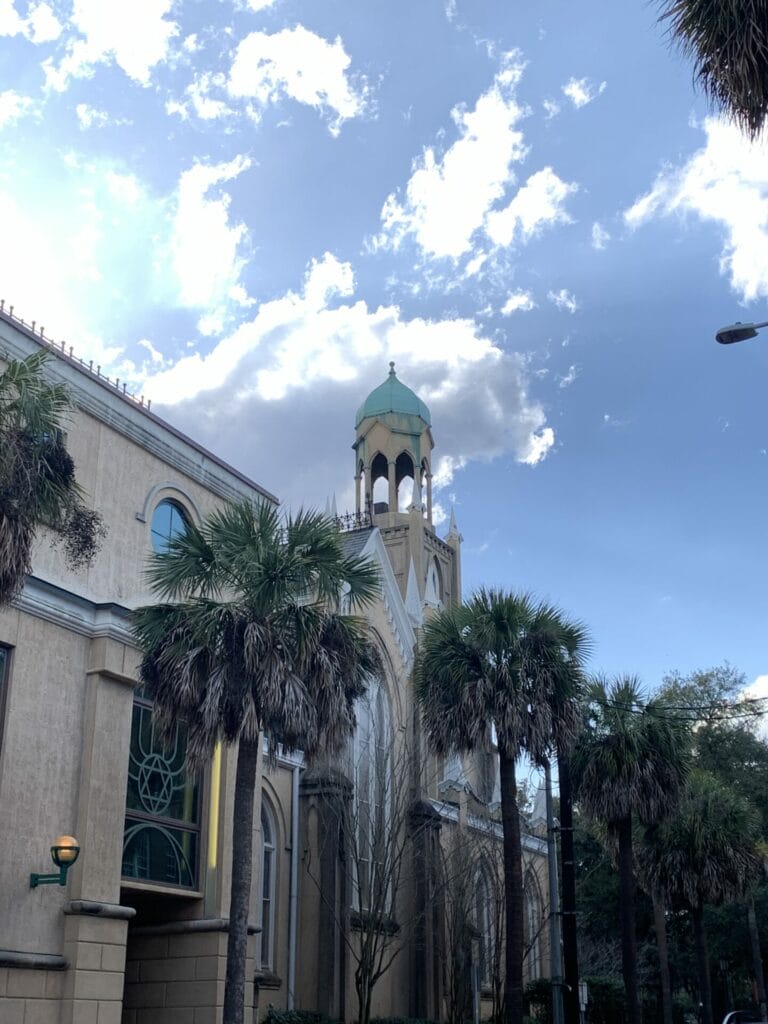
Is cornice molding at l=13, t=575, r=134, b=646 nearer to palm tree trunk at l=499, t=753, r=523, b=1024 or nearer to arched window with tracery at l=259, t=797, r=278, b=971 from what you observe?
palm tree trunk at l=499, t=753, r=523, b=1024

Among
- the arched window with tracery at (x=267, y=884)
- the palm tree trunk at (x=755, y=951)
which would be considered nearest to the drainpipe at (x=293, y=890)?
the arched window with tracery at (x=267, y=884)

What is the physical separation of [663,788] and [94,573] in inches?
612

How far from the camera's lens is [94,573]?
2159 cm

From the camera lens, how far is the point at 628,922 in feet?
89.7

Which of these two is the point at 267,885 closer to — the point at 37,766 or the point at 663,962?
the point at 37,766

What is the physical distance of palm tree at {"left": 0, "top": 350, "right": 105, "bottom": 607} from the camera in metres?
14.2

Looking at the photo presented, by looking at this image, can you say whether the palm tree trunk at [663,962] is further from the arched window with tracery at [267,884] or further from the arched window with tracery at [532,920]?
the arched window with tracery at [267,884]

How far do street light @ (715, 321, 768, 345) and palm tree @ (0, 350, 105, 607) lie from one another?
823cm

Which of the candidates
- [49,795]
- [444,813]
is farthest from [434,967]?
[49,795]

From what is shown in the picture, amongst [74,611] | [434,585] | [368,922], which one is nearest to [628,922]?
[368,922]

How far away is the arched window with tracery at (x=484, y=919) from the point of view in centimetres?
3453

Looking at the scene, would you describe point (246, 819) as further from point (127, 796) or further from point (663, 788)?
point (663, 788)

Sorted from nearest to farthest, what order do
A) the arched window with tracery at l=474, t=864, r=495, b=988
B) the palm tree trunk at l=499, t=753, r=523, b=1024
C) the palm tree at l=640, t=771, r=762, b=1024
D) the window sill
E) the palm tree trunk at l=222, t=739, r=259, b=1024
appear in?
the palm tree trunk at l=222, t=739, r=259, b=1024 → the palm tree trunk at l=499, t=753, r=523, b=1024 → the window sill → the palm tree at l=640, t=771, r=762, b=1024 → the arched window with tracery at l=474, t=864, r=495, b=988

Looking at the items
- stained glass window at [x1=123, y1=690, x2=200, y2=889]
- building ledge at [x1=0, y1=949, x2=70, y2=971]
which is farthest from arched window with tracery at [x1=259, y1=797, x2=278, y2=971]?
building ledge at [x1=0, y1=949, x2=70, y2=971]
